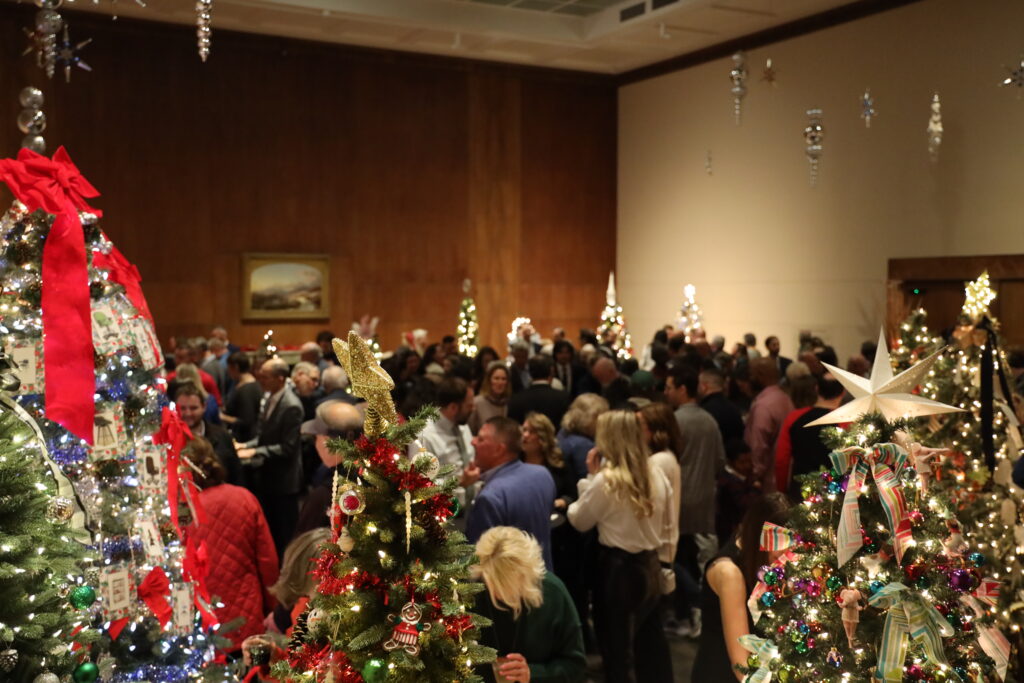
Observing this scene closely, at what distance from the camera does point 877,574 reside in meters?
2.83

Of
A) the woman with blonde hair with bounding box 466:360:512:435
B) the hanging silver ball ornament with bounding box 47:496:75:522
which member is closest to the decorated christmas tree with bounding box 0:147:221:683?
the hanging silver ball ornament with bounding box 47:496:75:522

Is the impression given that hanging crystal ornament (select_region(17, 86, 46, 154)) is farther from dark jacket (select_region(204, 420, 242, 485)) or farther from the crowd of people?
dark jacket (select_region(204, 420, 242, 485))

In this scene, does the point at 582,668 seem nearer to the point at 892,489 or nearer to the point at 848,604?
the point at 848,604

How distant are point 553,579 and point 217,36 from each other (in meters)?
14.6

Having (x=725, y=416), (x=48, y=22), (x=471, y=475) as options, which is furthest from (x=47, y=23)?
(x=725, y=416)

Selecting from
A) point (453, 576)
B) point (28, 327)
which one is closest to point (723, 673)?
point (453, 576)

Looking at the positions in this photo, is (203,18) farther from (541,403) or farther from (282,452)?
(541,403)

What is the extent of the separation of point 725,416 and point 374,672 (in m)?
4.89

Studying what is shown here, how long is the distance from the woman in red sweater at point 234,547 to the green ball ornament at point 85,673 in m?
1.84

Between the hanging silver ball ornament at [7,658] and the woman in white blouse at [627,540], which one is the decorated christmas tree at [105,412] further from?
the woman in white blouse at [627,540]

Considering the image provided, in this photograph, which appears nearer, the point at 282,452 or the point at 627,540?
the point at 627,540

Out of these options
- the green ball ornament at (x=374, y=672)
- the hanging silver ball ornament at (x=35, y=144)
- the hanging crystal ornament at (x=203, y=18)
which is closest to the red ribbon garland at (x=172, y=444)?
the hanging silver ball ornament at (x=35, y=144)

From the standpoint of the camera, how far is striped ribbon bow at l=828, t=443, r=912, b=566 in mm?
2775

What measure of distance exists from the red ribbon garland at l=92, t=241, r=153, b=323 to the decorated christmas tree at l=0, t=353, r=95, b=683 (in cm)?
121
